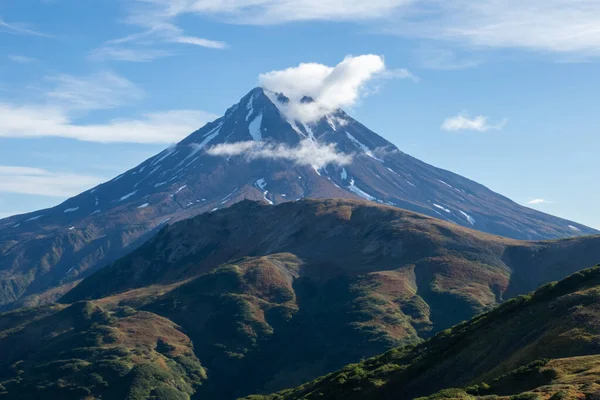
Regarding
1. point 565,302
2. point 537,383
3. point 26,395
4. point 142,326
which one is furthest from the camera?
point 142,326

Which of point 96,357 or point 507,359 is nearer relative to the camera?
point 507,359

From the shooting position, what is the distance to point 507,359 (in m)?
60.7

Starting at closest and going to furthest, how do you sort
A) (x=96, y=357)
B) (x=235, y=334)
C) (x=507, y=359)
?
1. (x=507, y=359)
2. (x=96, y=357)
3. (x=235, y=334)

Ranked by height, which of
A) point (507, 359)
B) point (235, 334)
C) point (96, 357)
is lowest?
point (96, 357)

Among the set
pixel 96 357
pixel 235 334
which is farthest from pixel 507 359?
pixel 235 334

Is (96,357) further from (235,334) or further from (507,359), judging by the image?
(507,359)

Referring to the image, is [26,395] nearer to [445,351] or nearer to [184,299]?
[184,299]

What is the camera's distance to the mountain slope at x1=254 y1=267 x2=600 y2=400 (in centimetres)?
4981

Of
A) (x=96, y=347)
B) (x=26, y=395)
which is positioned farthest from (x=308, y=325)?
(x=26, y=395)

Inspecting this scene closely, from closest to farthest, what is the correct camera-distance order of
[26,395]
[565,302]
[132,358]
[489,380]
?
[489,380], [565,302], [26,395], [132,358]

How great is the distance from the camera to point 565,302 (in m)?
68.2

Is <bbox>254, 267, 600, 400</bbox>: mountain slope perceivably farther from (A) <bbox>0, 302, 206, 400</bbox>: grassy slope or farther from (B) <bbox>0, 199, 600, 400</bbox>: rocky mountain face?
(B) <bbox>0, 199, 600, 400</bbox>: rocky mountain face

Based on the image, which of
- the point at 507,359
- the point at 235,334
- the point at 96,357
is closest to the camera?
the point at 507,359

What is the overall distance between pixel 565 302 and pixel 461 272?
133 meters
